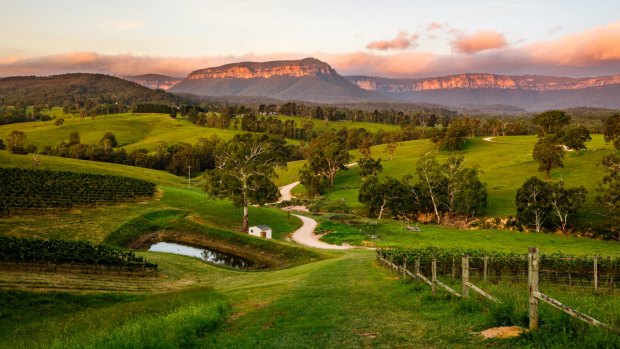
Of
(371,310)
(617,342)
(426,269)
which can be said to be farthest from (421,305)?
(426,269)

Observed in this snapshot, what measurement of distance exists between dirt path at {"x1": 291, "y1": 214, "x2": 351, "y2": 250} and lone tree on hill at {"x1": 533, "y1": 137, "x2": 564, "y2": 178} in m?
62.4

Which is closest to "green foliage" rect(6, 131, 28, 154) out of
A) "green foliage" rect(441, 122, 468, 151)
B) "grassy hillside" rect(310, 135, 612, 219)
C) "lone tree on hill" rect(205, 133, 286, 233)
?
"grassy hillside" rect(310, 135, 612, 219)

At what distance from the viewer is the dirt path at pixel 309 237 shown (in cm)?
6891

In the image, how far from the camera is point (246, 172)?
257ft

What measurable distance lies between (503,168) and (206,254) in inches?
3894

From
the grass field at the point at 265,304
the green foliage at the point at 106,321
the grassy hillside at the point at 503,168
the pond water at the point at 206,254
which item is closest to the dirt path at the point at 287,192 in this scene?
the grassy hillside at the point at 503,168

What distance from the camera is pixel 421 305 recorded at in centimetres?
1938

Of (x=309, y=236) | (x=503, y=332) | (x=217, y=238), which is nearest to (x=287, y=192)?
(x=309, y=236)

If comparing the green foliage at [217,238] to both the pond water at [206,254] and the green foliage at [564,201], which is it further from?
the green foliage at [564,201]

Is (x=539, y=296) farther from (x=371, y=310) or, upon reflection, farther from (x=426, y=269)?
(x=426, y=269)

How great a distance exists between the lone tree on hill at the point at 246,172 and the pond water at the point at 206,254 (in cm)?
1029

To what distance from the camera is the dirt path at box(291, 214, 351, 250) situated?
6891 centimetres

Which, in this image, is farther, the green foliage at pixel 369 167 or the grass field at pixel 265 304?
the green foliage at pixel 369 167

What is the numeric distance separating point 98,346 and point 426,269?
27.2m
